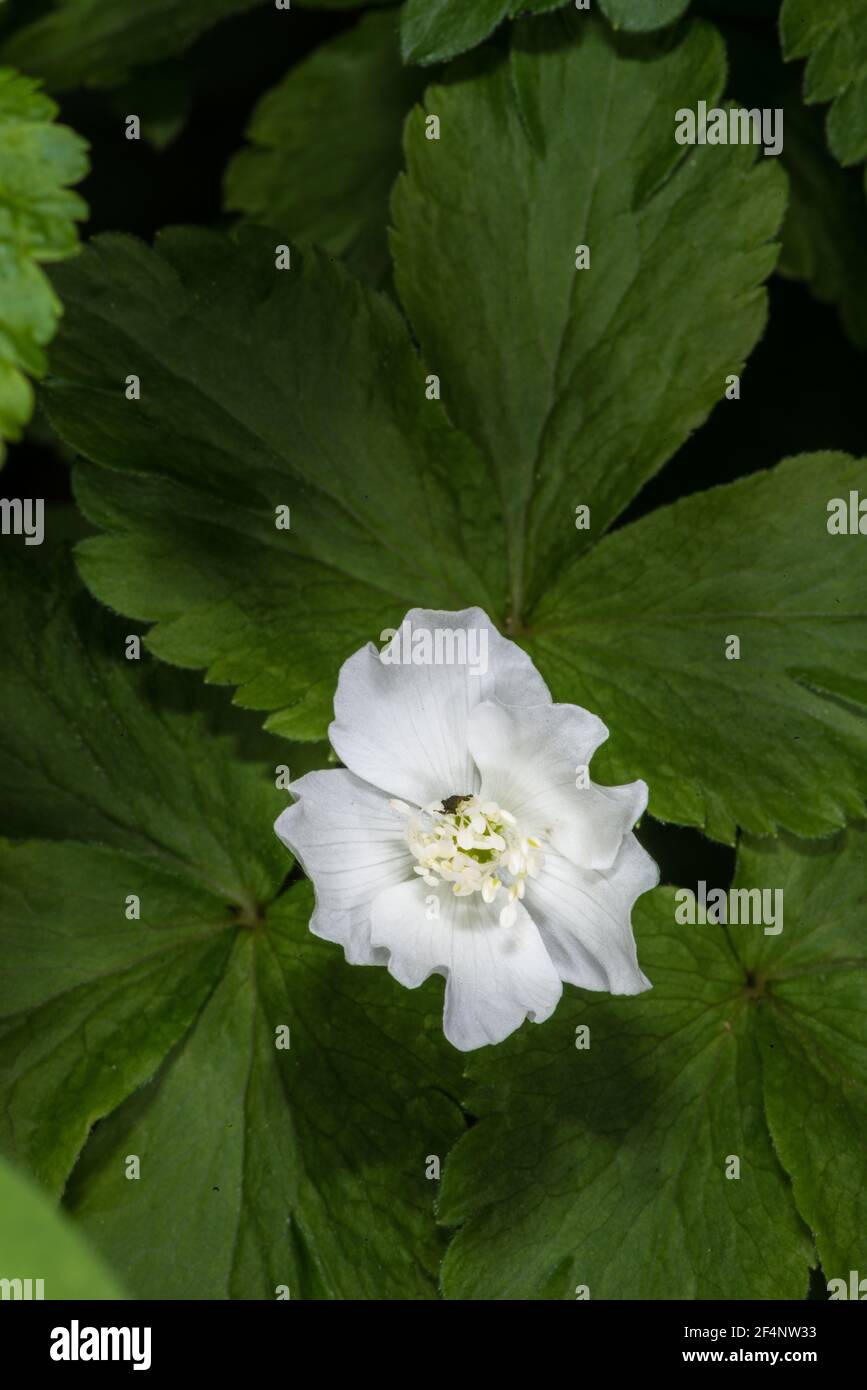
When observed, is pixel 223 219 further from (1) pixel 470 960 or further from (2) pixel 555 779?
(1) pixel 470 960

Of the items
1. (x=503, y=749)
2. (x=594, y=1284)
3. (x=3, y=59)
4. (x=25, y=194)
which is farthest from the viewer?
(x=3, y=59)

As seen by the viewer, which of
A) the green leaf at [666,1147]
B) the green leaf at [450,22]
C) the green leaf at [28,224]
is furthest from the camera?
the green leaf at [450,22]

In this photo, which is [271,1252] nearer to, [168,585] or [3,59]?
[168,585]

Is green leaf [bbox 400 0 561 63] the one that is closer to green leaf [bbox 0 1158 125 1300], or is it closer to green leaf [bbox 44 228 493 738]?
green leaf [bbox 44 228 493 738]

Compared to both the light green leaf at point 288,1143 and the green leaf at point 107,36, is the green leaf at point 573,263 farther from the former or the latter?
the green leaf at point 107,36

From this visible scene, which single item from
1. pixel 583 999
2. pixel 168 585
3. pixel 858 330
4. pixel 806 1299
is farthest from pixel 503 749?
pixel 858 330

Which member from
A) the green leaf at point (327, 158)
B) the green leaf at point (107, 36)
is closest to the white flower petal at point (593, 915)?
the green leaf at point (327, 158)
